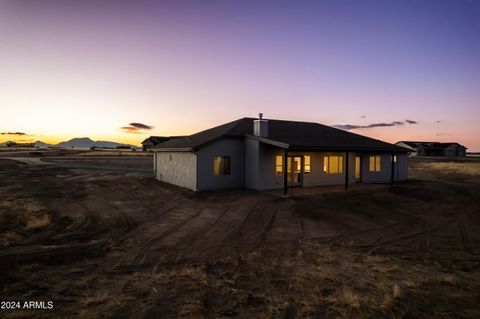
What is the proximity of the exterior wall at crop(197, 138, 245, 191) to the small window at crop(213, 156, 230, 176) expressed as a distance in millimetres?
212

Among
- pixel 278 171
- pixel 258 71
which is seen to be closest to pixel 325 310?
pixel 278 171

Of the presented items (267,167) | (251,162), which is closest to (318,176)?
(267,167)

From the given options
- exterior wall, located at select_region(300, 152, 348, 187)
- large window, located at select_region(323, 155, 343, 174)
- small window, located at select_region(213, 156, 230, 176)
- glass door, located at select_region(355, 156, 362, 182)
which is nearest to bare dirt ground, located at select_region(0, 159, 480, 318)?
small window, located at select_region(213, 156, 230, 176)

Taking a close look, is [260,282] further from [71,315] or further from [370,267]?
[71,315]

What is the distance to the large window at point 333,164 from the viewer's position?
21172mm

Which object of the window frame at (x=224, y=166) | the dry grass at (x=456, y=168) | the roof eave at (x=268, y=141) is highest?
the roof eave at (x=268, y=141)

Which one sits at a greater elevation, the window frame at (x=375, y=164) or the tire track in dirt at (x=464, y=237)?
the window frame at (x=375, y=164)

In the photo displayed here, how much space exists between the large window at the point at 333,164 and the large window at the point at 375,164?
3394 mm

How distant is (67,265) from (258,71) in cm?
2336

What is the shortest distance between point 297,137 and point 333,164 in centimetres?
355

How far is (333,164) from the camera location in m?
21.5

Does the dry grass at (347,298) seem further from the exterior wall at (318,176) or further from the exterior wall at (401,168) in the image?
the exterior wall at (401,168)

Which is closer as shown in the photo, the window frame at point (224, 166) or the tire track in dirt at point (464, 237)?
the tire track in dirt at point (464, 237)

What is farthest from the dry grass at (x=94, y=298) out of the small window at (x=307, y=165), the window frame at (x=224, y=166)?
the small window at (x=307, y=165)
